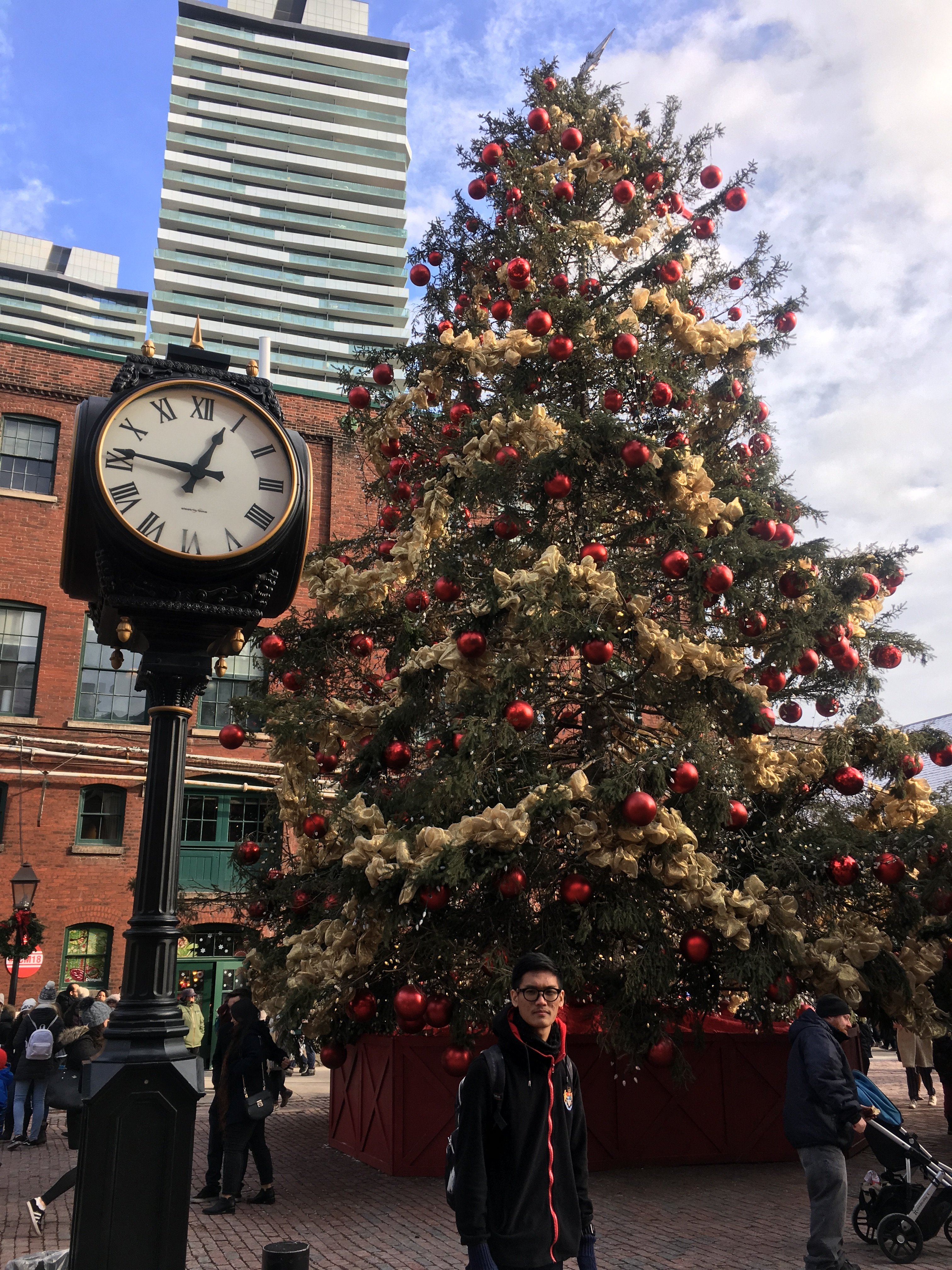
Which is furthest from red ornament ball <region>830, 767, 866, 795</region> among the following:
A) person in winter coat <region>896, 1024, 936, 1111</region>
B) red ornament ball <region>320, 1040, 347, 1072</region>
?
red ornament ball <region>320, 1040, 347, 1072</region>

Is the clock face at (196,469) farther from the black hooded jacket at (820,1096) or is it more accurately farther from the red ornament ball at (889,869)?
the red ornament ball at (889,869)

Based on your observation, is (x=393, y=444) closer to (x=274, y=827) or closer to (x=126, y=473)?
(x=274, y=827)

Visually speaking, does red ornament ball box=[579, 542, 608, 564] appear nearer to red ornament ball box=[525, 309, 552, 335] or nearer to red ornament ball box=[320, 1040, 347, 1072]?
red ornament ball box=[525, 309, 552, 335]

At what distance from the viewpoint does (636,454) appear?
25.6ft

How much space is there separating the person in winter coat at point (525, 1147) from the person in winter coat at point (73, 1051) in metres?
3.06

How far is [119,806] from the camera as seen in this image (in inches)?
796

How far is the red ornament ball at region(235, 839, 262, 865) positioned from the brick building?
922cm

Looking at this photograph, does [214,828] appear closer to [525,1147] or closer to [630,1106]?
[630,1106]

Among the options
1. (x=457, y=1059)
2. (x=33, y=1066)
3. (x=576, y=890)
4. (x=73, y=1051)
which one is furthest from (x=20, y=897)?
(x=576, y=890)

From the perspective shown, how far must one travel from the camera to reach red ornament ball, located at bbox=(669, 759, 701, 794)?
650cm

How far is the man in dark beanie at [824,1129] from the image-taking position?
536 centimetres

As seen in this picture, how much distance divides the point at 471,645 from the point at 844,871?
319 centimetres

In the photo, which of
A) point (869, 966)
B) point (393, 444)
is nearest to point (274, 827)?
point (393, 444)

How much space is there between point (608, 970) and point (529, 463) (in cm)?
414
